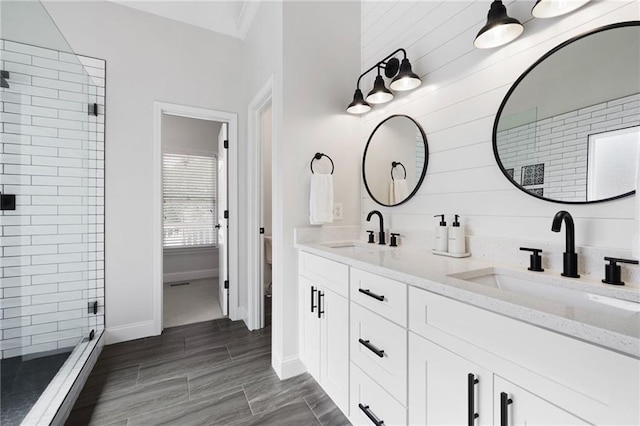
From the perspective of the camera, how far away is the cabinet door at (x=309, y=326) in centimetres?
180

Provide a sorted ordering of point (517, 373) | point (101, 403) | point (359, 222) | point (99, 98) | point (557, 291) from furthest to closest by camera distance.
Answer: point (99, 98)
point (359, 222)
point (101, 403)
point (557, 291)
point (517, 373)

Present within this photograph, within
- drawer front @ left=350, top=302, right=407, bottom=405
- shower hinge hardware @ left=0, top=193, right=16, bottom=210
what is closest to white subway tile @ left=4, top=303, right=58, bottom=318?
shower hinge hardware @ left=0, top=193, right=16, bottom=210

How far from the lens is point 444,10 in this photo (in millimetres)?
1591

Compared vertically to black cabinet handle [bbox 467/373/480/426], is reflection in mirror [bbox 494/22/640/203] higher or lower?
higher

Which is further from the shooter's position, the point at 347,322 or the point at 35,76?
the point at 35,76

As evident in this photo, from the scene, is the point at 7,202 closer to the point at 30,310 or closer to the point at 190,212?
the point at 30,310

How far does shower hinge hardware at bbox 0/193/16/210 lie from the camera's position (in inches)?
54.3

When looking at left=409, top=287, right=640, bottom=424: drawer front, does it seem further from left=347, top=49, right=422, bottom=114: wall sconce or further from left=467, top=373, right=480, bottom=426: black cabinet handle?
left=347, top=49, right=422, bottom=114: wall sconce

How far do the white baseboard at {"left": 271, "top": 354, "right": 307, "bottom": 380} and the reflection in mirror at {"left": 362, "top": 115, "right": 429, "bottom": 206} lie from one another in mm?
1314

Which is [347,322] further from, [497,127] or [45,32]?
[45,32]

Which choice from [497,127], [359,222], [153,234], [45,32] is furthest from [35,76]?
[497,127]

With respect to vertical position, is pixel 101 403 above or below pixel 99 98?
below

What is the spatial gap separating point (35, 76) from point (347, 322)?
2442mm

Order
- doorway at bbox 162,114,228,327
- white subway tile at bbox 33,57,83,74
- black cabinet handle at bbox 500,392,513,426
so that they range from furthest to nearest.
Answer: doorway at bbox 162,114,228,327
white subway tile at bbox 33,57,83,74
black cabinet handle at bbox 500,392,513,426
